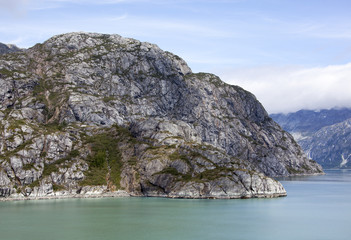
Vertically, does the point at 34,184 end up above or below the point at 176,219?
above

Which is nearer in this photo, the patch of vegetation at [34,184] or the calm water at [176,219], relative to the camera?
the calm water at [176,219]

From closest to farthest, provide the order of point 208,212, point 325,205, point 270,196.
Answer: point 208,212, point 325,205, point 270,196

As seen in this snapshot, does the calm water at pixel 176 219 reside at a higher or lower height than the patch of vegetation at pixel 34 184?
lower

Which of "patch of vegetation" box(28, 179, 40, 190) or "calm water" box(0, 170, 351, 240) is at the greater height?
"patch of vegetation" box(28, 179, 40, 190)

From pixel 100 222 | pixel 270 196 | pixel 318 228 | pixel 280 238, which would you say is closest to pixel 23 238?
pixel 100 222

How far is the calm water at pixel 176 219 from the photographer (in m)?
106

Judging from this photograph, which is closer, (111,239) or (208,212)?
(111,239)

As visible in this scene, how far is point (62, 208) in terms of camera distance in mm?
156125

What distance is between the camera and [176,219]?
129375 mm

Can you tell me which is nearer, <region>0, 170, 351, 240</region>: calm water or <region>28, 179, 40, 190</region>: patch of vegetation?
<region>0, 170, 351, 240</region>: calm water

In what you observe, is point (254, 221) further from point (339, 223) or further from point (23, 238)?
point (23, 238)

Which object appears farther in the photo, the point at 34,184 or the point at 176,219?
the point at 34,184

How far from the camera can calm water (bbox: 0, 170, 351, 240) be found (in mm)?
105875

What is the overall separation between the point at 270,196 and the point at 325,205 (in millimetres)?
27920
